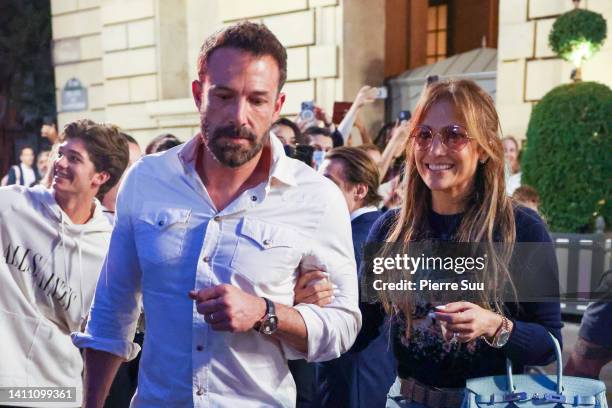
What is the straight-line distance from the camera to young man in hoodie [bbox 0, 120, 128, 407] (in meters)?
2.59

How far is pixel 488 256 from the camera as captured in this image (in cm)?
203

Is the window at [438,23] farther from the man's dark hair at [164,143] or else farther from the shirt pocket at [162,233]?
the shirt pocket at [162,233]

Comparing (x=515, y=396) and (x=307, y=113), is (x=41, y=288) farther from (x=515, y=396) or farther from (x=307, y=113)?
(x=307, y=113)

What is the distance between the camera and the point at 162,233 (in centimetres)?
178

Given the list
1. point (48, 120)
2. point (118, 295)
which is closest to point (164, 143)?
point (118, 295)

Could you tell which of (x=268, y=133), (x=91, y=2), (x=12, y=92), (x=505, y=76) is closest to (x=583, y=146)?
(x=505, y=76)

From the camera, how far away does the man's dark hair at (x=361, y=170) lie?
3.60 meters

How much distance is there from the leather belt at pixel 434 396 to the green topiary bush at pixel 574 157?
5314 millimetres

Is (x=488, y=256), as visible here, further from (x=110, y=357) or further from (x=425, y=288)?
(x=110, y=357)

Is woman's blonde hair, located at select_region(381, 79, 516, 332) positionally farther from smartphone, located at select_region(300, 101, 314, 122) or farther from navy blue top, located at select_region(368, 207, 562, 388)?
smartphone, located at select_region(300, 101, 314, 122)

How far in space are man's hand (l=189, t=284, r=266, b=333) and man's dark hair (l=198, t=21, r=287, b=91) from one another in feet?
2.08

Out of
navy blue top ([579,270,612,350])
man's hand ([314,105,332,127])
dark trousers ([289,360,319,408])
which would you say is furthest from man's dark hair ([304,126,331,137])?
navy blue top ([579,270,612,350])

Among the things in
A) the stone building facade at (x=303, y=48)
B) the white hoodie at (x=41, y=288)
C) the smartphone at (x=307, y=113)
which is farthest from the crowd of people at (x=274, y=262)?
the stone building facade at (x=303, y=48)

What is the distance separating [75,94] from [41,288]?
11091 mm
